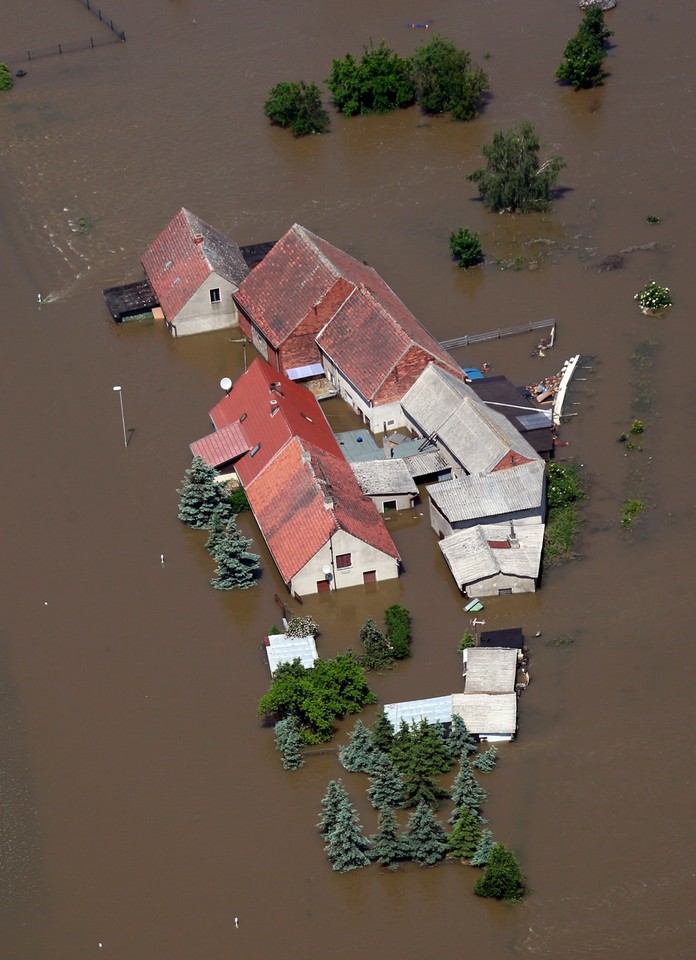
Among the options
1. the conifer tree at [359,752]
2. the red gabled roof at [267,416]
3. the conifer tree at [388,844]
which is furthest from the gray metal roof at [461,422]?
the conifer tree at [388,844]

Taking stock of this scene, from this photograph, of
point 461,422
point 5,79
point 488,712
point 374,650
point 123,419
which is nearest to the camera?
point 488,712

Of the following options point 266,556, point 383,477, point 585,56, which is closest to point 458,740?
point 266,556

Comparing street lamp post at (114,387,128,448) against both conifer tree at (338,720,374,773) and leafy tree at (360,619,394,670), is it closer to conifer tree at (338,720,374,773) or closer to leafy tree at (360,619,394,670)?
leafy tree at (360,619,394,670)

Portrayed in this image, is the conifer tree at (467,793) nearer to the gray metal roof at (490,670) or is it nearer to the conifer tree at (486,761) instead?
the conifer tree at (486,761)

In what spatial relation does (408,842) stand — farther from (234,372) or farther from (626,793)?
(234,372)

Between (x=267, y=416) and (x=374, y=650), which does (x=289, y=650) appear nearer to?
(x=374, y=650)

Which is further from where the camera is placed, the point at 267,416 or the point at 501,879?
the point at 267,416
